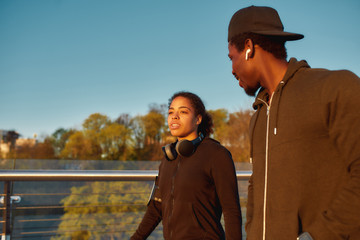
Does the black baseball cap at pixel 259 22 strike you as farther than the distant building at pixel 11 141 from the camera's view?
No

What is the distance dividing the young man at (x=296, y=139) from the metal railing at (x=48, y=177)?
1806 mm

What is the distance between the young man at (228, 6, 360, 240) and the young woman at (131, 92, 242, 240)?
655 mm

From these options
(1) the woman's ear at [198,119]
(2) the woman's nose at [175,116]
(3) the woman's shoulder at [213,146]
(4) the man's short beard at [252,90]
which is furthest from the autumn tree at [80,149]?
(4) the man's short beard at [252,90]

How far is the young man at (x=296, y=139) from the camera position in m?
0.94

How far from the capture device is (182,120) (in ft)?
7.89

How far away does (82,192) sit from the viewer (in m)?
3.16

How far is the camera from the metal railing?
2.54m

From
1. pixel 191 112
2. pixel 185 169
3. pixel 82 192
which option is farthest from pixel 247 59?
pixel 82 192

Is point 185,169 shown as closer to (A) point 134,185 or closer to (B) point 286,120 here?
(B) point 286,120

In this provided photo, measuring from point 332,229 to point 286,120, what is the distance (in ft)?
1.29

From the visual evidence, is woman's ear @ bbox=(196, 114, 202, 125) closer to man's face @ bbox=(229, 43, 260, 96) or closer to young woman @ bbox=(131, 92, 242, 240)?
young woman @ bbox=(131, 92, 242, 240)

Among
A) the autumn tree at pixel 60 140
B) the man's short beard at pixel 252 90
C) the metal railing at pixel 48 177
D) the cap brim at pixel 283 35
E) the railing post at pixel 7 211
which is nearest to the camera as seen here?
the cap brim at pixel 283 35

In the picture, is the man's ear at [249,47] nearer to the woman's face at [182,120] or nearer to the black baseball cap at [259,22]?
the black baseball cap at [259,22]

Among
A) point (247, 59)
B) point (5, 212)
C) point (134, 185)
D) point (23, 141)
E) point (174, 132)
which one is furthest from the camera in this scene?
point (23, 141)
